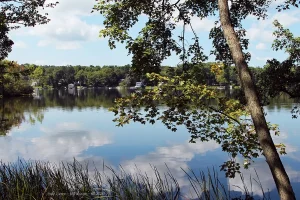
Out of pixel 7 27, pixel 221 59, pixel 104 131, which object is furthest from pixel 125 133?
pixel 221 59

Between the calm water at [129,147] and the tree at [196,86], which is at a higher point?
the tree at [196,86]

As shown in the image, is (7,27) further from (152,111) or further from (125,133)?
(125,133)

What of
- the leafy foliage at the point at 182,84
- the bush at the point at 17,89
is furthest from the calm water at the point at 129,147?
the bush at the point at 17,89

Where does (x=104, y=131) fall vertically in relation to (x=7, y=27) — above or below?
below

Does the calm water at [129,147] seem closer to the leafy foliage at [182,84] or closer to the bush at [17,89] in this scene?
the leafy foliage at [182,84]

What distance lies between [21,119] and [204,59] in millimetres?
37814

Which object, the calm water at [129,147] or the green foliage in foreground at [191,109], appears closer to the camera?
the green foliage in foreground at [191,109]

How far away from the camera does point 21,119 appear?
40.6 m

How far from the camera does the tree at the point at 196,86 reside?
482cm

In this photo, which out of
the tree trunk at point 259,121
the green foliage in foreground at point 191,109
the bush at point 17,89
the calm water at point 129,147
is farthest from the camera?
the bush at point 17,89

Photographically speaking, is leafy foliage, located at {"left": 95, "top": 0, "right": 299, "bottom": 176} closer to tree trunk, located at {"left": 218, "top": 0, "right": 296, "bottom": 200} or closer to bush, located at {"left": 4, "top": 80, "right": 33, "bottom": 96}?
tree trunk, located at {"left": 218, "top": 0, "right": 296, "bottom": 200}

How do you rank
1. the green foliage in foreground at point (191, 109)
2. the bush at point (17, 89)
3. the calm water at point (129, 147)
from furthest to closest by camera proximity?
1. the bush at point (17, 89)
2. the calm water at point (129, 147)
3. the green foliage in foreground at point (191, 109)

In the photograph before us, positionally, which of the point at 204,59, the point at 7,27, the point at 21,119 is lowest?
the point at 21,119

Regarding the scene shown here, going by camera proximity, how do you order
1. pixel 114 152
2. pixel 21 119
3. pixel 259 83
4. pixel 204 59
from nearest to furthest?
1. pixel 204 59
2. pixel 259 83
3. pixel 114 152
4. pixel 21 119
